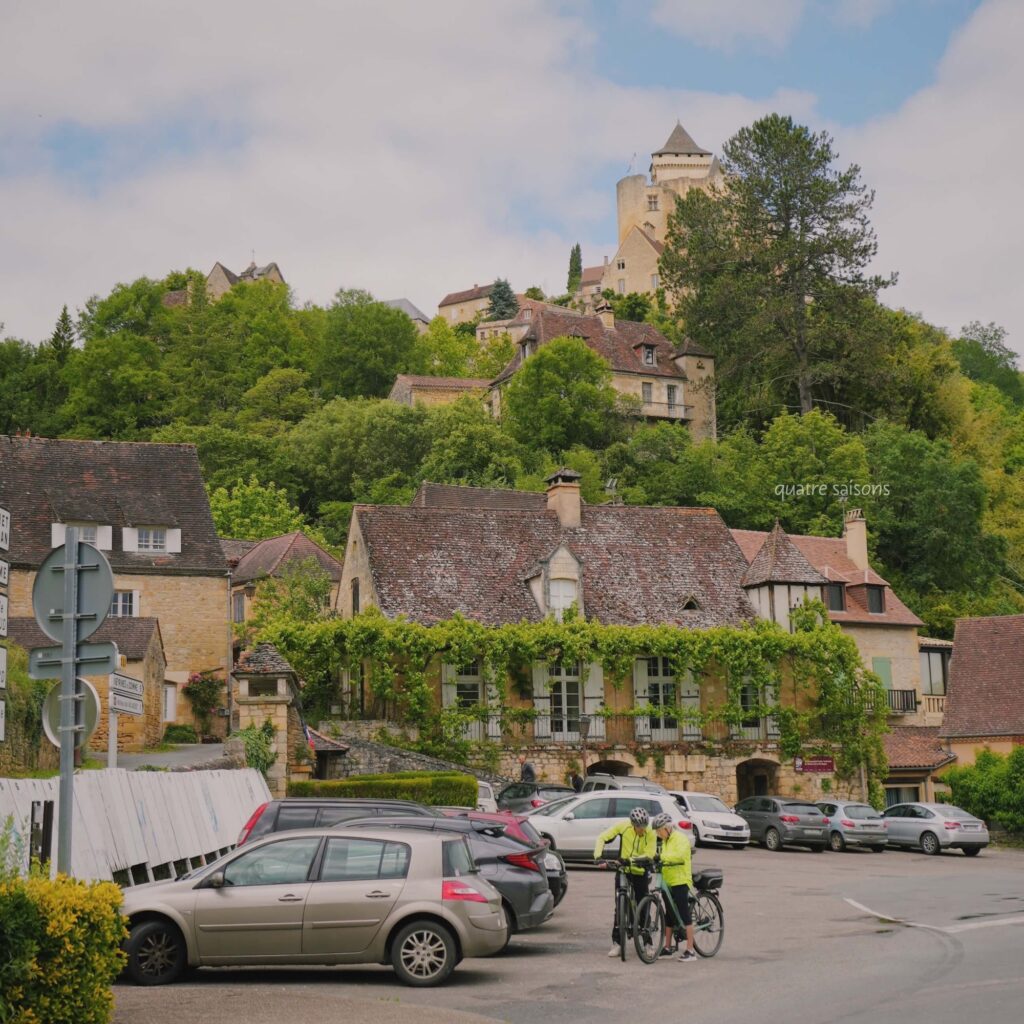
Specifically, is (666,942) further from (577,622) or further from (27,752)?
(577,622)

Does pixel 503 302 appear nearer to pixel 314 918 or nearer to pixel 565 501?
pixel 565 501

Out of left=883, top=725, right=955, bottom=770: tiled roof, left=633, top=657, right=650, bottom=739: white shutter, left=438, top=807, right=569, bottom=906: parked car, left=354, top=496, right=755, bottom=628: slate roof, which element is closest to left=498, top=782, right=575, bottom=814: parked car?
left=633, top=657, right=650, bottom=739: white shutter

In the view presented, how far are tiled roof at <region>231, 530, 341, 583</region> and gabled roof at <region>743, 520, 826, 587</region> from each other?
60.0 feet

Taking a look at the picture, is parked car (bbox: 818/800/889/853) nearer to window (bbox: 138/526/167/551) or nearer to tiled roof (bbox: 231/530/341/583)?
window (bbox: 138/526/167/551)

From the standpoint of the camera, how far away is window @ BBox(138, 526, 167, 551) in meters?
44.1

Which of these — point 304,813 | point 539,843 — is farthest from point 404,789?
point 304,813

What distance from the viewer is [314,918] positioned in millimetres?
13688

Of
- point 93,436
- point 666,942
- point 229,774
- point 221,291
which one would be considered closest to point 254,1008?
point 666,942

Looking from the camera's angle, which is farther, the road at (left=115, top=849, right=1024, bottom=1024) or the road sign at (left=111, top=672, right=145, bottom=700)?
the road sign at (left=111, top=672, right=145, bottom=700)

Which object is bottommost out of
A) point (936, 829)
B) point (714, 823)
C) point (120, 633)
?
point (936, 829)

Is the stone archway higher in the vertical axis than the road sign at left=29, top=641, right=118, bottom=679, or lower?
lower

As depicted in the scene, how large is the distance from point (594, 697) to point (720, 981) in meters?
29.5

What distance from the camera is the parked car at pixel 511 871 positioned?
1672cm

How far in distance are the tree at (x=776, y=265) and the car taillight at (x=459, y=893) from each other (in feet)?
213
